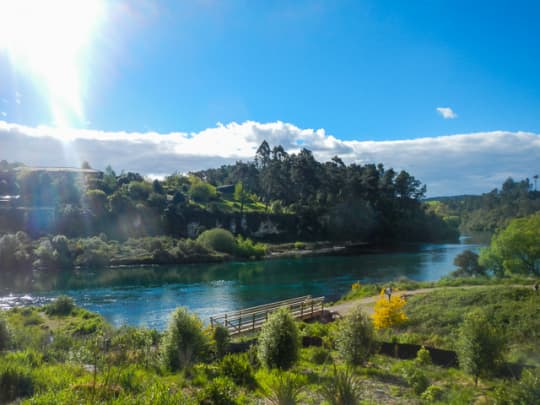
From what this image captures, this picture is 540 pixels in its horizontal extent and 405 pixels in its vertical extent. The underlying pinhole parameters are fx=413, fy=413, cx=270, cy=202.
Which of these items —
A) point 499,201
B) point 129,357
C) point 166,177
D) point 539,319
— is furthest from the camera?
point 499,201

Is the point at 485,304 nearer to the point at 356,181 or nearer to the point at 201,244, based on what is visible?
the point at 201,244

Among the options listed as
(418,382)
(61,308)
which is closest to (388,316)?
(418,382)

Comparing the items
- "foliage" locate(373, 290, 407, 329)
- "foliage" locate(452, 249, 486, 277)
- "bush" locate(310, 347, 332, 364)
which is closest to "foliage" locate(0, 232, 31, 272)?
"foliage" locate(452, 249, 486, 277)

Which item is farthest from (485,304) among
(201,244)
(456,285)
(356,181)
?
(356,181)

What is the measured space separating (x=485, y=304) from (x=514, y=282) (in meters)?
11.9

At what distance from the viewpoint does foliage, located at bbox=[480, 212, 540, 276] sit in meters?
39.9

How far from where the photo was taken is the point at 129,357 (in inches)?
514

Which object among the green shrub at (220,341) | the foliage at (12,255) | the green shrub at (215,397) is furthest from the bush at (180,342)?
the foliage at (12,255)

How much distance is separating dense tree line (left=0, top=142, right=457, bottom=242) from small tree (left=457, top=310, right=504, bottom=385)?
82252 mm

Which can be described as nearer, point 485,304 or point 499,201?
point 485,304

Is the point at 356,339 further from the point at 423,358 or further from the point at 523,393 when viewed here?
the point at 523,393

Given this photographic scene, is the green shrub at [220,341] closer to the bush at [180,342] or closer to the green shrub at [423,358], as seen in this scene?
the bush at [180,342]

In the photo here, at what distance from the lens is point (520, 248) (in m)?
40.5

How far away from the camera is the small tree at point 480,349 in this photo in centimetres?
1002
